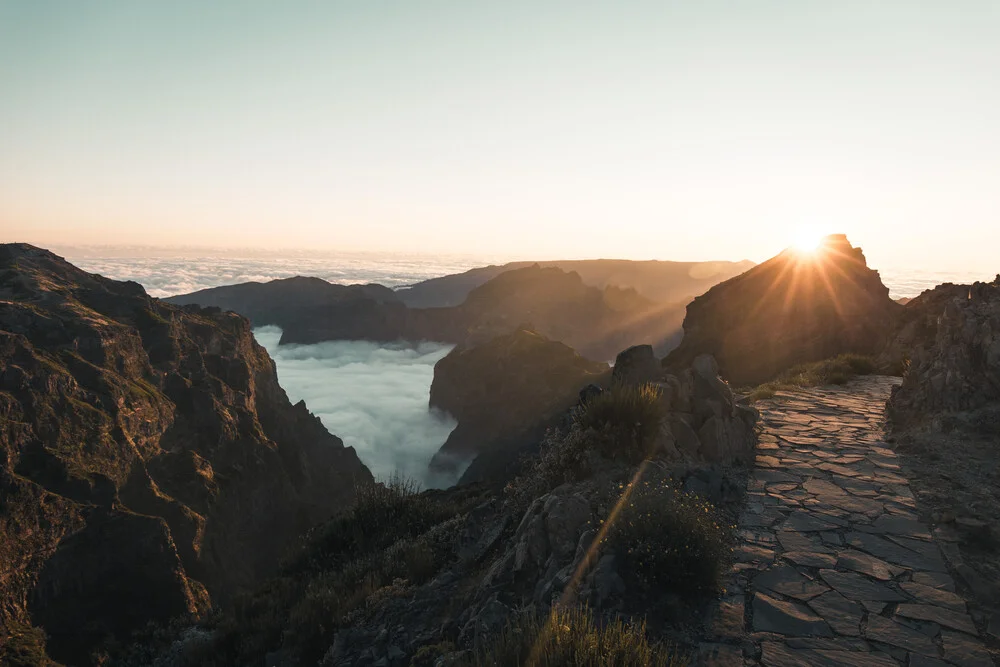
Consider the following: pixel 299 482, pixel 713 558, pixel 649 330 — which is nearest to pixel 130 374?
pixel 299 482

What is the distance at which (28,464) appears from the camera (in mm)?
28766

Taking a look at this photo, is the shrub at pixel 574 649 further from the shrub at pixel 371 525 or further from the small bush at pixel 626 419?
the shrub at pixel 371 525

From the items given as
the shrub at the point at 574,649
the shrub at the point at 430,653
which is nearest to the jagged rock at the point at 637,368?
the shrub at the point at 430,653

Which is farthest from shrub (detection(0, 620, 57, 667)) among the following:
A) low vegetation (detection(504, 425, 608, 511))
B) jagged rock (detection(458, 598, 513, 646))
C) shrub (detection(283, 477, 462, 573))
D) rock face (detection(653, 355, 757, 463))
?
rock face (detection(653, 355, 757, 463))

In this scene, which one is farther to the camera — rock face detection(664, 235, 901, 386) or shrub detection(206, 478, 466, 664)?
rock face detection(664, 235, 901, 386)

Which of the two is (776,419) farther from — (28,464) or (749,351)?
(28,464)

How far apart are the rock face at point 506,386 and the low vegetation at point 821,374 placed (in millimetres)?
52854

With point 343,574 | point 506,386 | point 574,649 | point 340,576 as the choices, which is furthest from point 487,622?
point 506,386

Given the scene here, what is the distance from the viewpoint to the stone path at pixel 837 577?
164 inches

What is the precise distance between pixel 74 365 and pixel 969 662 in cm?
4522

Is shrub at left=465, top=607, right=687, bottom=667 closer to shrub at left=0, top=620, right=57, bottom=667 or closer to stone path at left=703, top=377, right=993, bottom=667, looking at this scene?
stone path at left=703, top=377, right=993, bottom=667

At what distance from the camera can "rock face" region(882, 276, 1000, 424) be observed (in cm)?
877

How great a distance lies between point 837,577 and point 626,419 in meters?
3.01

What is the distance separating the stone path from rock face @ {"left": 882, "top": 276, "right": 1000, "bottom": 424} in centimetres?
165
